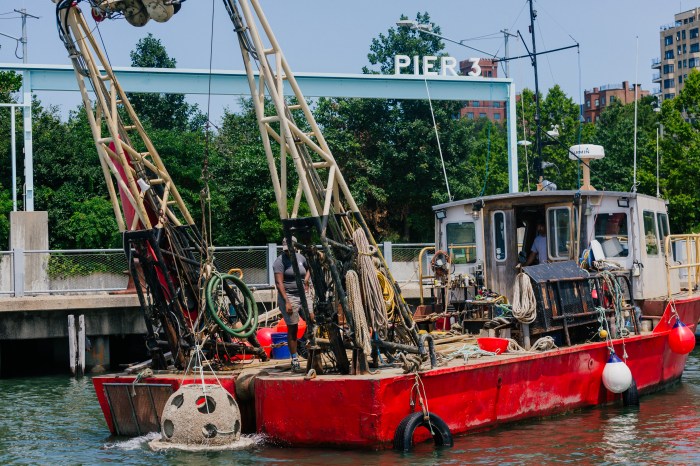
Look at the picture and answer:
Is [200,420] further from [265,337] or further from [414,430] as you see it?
[265,337]

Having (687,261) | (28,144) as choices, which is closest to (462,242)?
(687,261)

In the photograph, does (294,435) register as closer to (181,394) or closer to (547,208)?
(181,394)

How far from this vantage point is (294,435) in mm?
12133

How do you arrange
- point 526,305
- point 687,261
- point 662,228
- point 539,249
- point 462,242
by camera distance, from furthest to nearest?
point 687,261 < point 662,228 < point 462,242 < point 539,249 < point 526,305

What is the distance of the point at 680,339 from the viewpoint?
16406 millimetres

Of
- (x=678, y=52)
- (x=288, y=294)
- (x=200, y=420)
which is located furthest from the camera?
(x=678, y=52)

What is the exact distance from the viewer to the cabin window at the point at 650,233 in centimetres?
1756

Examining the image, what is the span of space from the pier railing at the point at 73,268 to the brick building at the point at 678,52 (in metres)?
118

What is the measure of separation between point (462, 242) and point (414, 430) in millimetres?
6389

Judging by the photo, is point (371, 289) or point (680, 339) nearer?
point (371, 289)

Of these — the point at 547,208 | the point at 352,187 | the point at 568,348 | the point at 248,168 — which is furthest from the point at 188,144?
the point at 568,348

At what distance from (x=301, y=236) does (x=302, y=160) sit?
97 cm

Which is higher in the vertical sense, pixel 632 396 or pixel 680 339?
pixel 680 339

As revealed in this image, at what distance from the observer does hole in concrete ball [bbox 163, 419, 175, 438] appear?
1215 centimetres
